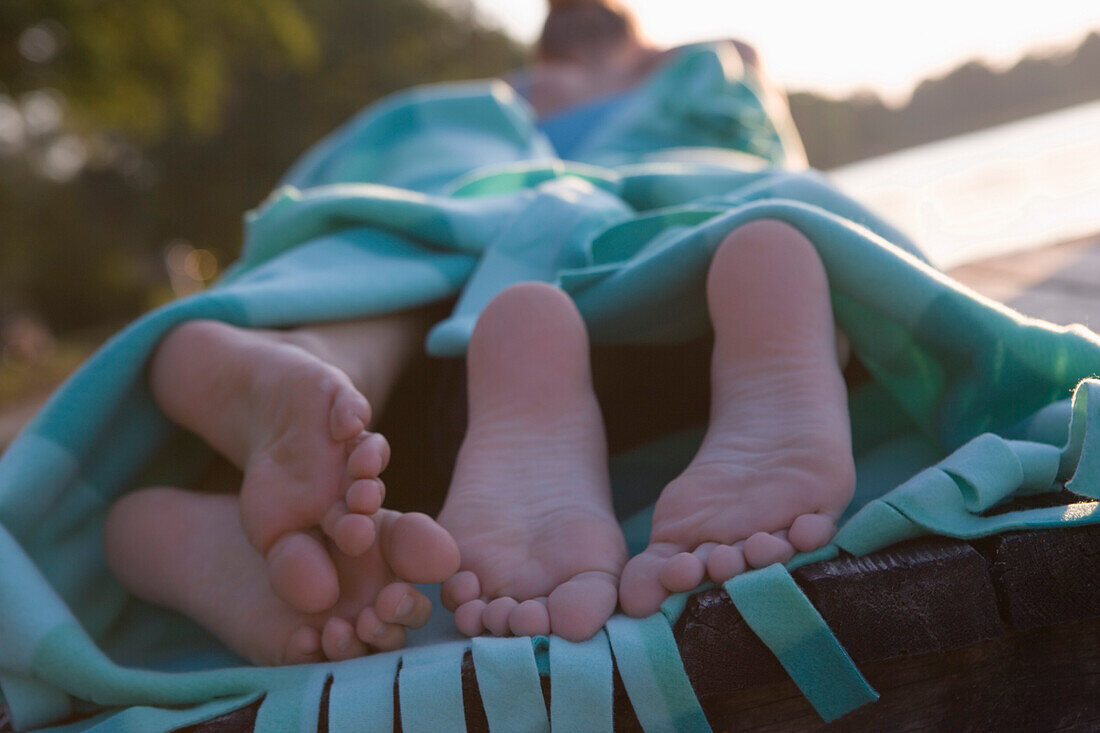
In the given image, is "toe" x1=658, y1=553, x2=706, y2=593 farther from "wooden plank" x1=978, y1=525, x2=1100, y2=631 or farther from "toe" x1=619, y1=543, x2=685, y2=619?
"wooden plank" x1=978, y1=525, x2=1100, y2=631

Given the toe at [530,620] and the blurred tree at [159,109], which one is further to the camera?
the blurred tree at [159,109]

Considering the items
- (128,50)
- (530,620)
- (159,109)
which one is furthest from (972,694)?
(159,109)

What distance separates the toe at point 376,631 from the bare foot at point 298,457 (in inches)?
1.1

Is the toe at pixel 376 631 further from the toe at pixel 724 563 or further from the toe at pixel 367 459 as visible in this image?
the toe at pixel 724 563

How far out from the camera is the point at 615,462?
865mm

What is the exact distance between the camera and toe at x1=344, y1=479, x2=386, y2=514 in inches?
22.8

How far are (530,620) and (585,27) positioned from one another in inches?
85.3

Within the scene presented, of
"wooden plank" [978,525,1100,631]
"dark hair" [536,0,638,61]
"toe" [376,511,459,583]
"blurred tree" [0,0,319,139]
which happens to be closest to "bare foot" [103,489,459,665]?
"toe" [376,511,459,583]

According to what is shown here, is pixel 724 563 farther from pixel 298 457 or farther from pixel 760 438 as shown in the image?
pixel 298 457

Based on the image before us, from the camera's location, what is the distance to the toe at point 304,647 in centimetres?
62

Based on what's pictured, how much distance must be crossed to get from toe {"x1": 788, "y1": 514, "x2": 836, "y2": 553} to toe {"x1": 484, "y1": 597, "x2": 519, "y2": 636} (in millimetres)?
203

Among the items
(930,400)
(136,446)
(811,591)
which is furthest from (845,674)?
(136,446)

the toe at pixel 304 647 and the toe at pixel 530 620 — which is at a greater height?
the toe at pixel 530 620

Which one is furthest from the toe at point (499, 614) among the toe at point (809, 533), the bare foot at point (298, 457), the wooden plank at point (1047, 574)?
the wooden plank at point (1047, 574)
